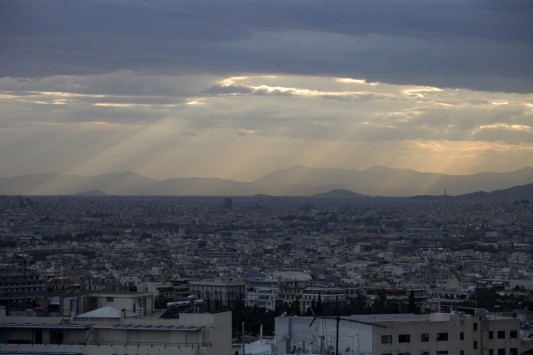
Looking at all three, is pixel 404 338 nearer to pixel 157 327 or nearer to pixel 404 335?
pixel 404 335

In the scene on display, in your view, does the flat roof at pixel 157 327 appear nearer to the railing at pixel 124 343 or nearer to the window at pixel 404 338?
the railing at pixel 124 343

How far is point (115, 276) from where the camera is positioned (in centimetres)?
9681

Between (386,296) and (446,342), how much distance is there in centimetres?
5254

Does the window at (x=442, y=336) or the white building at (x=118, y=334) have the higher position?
the white building at (x=118, y=334)

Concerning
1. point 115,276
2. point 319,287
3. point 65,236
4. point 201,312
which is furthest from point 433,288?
point 65,236

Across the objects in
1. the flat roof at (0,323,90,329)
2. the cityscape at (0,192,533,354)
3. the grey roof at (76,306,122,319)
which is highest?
the grey roof at (76,306,122,319)

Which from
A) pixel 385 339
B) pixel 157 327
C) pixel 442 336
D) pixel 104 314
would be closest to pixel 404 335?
pixel 385 339

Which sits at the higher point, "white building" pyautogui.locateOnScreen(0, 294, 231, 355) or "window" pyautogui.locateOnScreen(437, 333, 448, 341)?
"white building" pyautogui.locateOnScreen(0, 294, 231, 355)

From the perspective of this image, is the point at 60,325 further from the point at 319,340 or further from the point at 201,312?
the point at 319,340

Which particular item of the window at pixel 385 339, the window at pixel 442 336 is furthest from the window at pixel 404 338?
the window at pixel 442 336

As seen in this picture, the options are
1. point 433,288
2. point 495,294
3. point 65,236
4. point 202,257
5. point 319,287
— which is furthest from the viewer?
point 65,236

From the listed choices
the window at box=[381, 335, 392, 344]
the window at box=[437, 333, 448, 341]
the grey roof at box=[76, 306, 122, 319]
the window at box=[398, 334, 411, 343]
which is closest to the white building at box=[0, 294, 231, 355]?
the grey roof at box=[76, 306, 122, 319]

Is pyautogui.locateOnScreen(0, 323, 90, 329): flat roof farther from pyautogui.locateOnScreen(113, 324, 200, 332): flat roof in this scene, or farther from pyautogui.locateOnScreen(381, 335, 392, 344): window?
pyautogui.locateOnScreen(381, 335, 392, 344): window

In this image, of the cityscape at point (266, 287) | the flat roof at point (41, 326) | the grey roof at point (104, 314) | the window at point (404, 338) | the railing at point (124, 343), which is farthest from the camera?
the window at point (404, 338)
